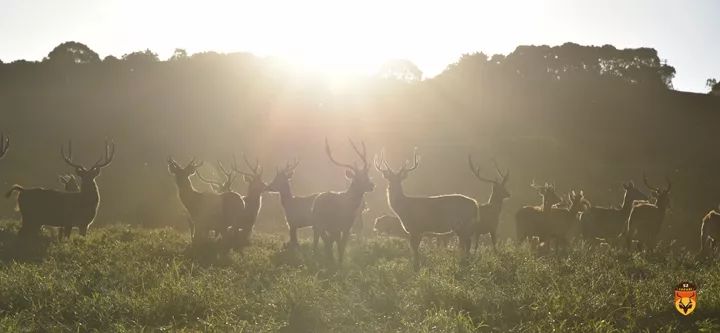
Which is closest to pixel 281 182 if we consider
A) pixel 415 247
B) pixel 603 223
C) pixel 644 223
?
pixel 415 247

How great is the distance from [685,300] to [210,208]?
11.5 metres

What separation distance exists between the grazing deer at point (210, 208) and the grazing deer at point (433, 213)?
4.37 meters

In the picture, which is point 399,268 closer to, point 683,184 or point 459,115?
point 683,184

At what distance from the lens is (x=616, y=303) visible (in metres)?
8.12

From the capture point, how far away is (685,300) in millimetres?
7895

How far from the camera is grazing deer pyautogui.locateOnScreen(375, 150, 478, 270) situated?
13.9 m

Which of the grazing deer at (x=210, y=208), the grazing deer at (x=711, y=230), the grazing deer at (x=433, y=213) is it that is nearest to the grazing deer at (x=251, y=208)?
the grazing deer at (x=210, y=208)

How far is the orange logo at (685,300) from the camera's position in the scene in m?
7.67

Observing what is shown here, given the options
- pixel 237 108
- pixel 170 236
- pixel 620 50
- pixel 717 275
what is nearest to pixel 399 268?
pixel 717 275

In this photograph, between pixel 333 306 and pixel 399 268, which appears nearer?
pixel 333 306

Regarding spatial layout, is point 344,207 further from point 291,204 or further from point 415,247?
point 291,204

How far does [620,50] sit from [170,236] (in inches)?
2718

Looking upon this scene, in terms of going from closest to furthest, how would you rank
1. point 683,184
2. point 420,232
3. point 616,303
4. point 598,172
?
point 616,303, point 420,232, point 683,184, point 598,172

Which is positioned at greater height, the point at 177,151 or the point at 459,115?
the point at 459,115
